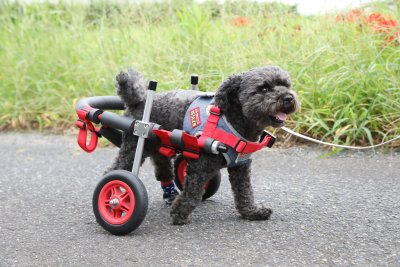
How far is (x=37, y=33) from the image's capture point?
7.23 meters

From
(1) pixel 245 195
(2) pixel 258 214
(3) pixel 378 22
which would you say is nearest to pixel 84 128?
(1) pixel 245 195

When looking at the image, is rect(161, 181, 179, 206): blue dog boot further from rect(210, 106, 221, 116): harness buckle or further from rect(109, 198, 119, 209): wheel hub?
rect(210, 106, 221, 116): harness buckle

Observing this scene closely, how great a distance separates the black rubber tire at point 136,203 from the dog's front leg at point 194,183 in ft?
0.85

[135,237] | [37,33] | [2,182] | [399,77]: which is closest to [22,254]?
[135,237]

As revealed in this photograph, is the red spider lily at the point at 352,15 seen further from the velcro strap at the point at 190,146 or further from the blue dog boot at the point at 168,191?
the velcro strap at the point at 190,146

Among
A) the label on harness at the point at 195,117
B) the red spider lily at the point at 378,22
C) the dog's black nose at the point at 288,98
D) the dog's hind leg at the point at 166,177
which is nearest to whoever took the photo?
the dog's black nose at the point at 288,98

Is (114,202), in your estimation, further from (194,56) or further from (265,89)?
(194,56)

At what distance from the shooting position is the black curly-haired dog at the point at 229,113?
119 inches

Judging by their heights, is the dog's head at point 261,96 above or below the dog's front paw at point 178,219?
above

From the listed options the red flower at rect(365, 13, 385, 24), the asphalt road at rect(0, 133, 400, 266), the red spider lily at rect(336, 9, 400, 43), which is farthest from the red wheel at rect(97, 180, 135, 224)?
the red flower at rect(365, 13, 385, 24)

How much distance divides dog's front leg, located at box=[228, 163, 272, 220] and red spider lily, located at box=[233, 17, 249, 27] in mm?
3209

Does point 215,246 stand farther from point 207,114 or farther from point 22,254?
point 22,254

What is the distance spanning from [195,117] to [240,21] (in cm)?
337

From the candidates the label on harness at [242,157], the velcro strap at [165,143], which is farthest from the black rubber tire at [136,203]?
the label on harness at [242,157]
